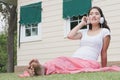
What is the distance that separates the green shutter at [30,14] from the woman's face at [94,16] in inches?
242

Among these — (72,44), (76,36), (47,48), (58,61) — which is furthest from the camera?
(47,48)

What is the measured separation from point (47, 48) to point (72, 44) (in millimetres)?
1065

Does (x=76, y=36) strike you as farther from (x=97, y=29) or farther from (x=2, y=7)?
(x=2, y=7)

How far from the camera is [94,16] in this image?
18.9 feet

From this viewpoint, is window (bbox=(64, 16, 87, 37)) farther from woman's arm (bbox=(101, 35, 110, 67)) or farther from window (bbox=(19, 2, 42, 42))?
woman's arm (bbox=(101, 35, 110, 67))

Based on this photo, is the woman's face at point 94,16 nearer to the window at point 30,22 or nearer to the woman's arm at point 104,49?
the woman's arm at point 104,49

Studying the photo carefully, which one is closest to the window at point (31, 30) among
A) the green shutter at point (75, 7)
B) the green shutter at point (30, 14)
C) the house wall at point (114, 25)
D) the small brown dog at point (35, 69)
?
the green shutter at point (30, 14)

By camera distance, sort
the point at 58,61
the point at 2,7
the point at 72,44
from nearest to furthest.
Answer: the point at 58,61 → the point at 72,44 → the point at 2,7

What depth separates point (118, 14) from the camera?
9.62 meters

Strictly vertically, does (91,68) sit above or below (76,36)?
below

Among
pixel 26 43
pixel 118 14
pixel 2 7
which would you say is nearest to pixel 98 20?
pixel 118 14

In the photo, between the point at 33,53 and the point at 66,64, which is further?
the point at 33,53

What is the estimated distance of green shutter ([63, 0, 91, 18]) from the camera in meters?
10.3

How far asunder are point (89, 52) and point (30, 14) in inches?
266
